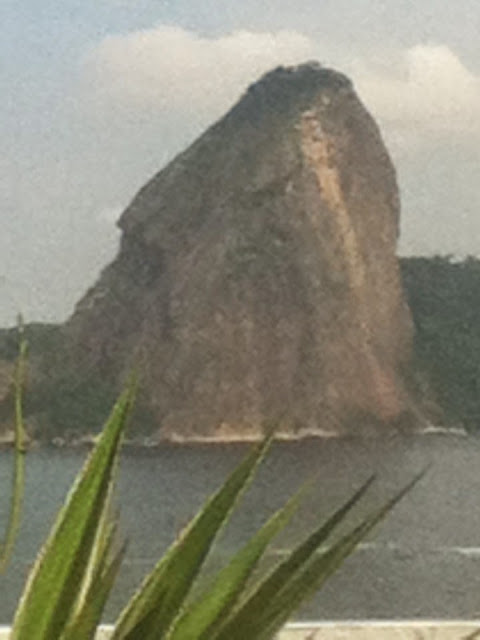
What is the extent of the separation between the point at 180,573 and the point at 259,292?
17.2 feet

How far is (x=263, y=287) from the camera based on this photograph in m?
5.78

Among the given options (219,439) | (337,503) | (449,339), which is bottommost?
(337,503)

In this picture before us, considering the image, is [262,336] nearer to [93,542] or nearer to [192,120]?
[192,120]

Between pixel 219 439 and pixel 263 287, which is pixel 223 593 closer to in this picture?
pixel 219 439

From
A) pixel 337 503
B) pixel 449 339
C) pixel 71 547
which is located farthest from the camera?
pixel 337 503

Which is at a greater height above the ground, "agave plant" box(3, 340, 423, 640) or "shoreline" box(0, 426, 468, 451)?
"agave plant" box(3, 340, 423, 640)

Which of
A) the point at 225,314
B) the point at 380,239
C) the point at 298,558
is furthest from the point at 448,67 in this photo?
the point at 298,558

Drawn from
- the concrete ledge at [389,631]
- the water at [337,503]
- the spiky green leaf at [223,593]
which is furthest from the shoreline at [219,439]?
the spiky green leaf at [223,593]

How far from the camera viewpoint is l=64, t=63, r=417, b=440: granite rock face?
16.9 feet

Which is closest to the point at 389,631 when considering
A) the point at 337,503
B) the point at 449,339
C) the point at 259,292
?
the point at 449,339

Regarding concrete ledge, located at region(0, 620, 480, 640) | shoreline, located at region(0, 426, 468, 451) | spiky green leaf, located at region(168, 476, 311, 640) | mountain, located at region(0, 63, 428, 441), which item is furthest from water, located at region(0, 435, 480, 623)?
spiky green leaf, located at region(168, 476, 311, 640)

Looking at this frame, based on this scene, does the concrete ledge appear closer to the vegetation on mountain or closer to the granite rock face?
the granite rock face

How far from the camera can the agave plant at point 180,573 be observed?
505 millimetres

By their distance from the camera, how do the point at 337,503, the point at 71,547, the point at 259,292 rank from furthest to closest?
the point at 259,292 < the point at 337,503 < the point at 71,547
